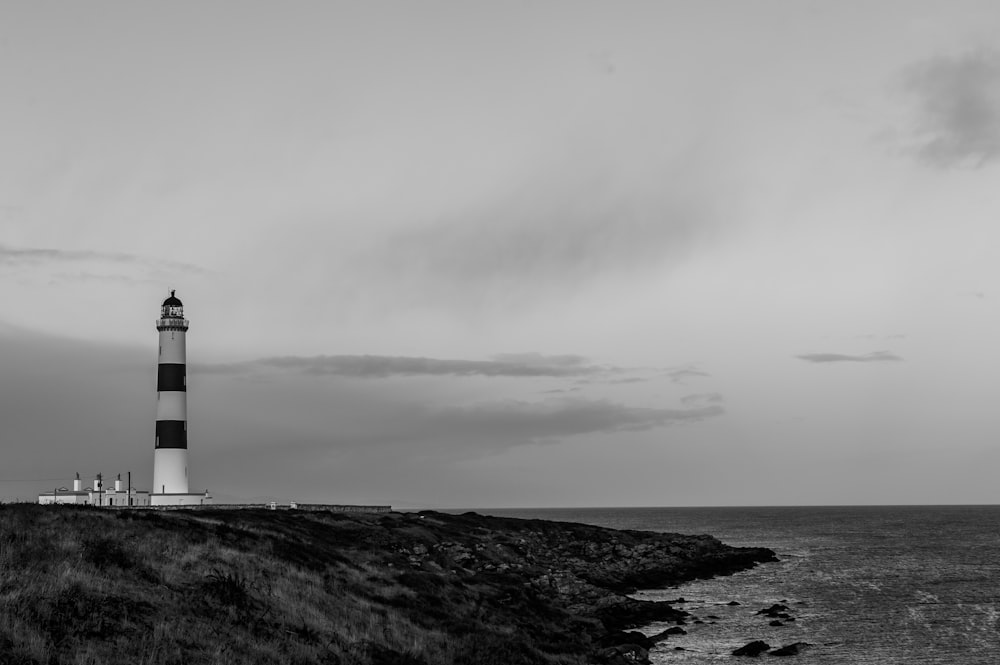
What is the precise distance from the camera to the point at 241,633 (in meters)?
27.8

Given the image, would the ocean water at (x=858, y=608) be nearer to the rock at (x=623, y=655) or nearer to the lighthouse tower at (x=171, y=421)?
the rock at (x=623, y=655)

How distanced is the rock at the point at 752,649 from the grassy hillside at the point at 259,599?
6961 mm

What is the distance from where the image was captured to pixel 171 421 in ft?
241

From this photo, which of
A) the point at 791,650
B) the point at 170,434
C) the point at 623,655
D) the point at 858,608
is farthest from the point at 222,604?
the point at 858,608

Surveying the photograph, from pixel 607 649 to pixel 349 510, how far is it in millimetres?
47721

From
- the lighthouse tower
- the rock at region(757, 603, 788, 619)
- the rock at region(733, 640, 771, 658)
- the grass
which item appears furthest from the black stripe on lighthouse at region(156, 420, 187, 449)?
the rock at region(733, 640, 771, 658)

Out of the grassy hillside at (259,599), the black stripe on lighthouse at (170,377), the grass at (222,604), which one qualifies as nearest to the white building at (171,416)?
the black stripe on lighthouse at (170,377)

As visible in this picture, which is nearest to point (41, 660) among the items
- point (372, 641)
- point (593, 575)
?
point (372, 641)

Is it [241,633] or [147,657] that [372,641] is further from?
[147,657]

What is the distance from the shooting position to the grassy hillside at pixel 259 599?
24.5m

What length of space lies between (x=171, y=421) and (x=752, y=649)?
48539 mm

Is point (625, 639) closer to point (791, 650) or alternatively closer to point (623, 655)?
point (623, 655)

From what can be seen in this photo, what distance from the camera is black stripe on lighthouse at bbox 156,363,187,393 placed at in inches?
2906

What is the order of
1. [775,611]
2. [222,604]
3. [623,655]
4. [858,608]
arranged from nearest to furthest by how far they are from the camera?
[222,604] → [623,655] → [775,611] → [858,608]
